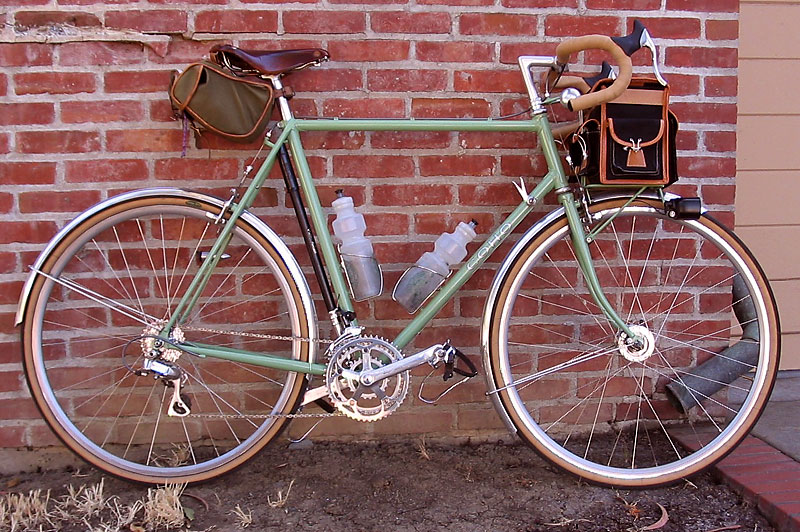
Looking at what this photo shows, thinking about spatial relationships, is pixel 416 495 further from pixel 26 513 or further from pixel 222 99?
pixel 222 99

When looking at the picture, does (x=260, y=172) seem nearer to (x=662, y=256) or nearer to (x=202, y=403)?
(x=202, y=403)

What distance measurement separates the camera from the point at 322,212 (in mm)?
2148

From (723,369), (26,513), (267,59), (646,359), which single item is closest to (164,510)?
(26,513)

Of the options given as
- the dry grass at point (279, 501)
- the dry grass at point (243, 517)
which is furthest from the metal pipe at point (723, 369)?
the dry grass at point (243, 517)

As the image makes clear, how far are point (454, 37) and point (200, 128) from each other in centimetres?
95

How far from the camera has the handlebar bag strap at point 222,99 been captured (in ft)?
6.86

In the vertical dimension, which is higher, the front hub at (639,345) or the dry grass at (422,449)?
the front hub at (639,345)

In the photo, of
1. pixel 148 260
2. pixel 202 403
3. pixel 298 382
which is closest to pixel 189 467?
pixel 202 403

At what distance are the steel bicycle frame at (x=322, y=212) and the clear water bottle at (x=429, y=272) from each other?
7cm

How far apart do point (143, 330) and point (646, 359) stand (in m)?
1.84

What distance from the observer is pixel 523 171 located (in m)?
2.38

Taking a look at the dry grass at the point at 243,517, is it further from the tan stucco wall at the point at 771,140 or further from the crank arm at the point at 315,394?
the tan stucco wall at the point at 771,140

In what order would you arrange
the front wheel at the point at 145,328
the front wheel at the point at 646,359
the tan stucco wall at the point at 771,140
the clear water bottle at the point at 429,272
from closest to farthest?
the clear water bottle at the point at 429,272 → the front wheel at the point at 145,328 → the front wheel at the point at 646,359 → the tan stucco wall at the point at 771,140

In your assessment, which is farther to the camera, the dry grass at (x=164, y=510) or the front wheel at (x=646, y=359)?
the front wheel at (x=646, y=359)
